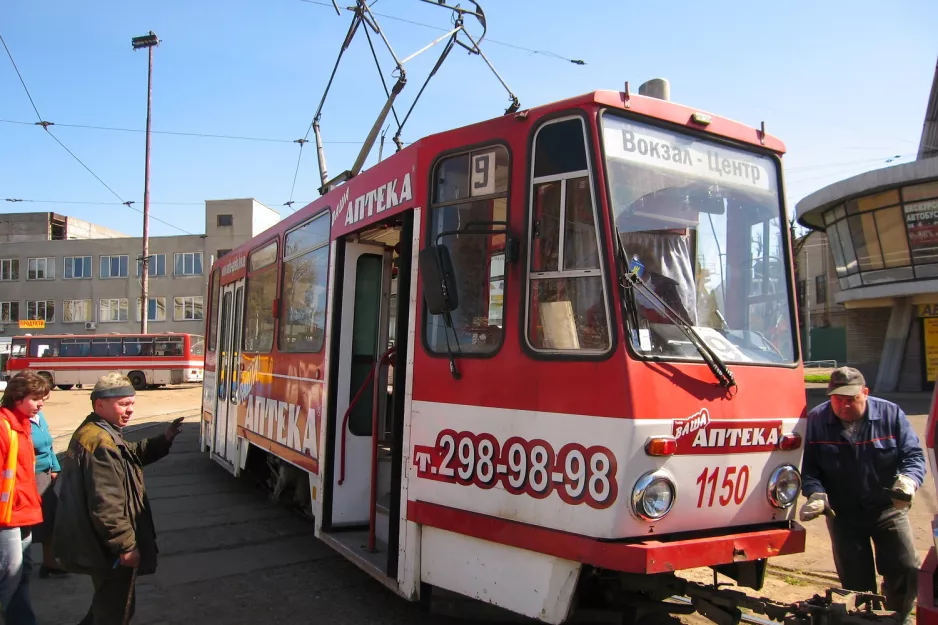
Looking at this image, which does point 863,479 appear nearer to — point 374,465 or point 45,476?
point 374,465

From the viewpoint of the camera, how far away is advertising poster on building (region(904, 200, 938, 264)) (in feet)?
73.9

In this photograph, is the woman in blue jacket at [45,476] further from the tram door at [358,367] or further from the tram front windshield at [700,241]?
the tram front windshield at [700,241]

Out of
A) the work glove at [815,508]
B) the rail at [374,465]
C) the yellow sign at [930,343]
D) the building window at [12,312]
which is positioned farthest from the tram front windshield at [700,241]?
the building window at [12,312]

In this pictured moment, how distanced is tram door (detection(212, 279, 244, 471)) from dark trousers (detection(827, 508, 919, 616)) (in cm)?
626

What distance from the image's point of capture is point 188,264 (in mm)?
50969

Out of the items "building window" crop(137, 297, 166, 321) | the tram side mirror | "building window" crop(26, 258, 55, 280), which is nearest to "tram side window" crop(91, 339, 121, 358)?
"building window" crop(137, 297, 166, 321)

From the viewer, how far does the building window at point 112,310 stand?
51.8 metres

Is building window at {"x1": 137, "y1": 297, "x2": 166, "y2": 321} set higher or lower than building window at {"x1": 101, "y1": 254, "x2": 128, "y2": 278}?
lower

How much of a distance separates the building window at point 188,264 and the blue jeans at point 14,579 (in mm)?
49504

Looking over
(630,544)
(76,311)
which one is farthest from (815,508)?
(76,311)

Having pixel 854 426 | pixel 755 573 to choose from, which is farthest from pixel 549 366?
pixel 854 426

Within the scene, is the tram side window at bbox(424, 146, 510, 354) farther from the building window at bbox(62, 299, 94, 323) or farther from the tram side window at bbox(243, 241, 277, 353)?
the building window at bbox(62, 299, 94, 323)

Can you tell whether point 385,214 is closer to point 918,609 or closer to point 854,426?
point 854,426

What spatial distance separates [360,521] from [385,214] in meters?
2.32
